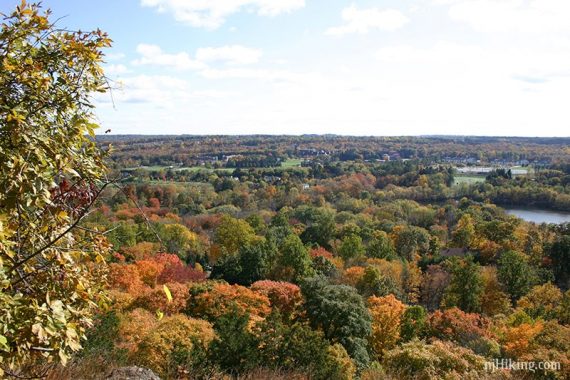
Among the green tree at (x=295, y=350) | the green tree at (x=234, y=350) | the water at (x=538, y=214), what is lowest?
the water at (x=538, y=214)

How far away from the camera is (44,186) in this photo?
3381mm

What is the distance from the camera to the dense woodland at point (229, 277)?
366 cm

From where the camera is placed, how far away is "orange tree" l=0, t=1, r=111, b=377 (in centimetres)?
334

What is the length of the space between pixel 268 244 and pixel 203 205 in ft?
134

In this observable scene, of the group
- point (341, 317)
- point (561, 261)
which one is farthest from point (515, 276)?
point (341, 317)

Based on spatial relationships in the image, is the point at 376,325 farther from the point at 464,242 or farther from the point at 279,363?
the point at 464,242

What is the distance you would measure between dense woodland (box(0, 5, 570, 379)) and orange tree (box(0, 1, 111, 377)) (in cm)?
2

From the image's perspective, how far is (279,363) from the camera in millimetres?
12453

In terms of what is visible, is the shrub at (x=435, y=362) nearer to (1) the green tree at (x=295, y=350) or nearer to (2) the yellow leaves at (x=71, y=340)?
(1) the green tree at (x=295, y=350)

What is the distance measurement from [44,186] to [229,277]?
31.1m

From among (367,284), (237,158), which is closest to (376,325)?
(367,284)

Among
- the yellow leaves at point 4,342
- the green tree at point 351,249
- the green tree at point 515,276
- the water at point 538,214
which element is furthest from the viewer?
the water at point 538,214

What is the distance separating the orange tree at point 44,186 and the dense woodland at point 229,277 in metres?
0.02

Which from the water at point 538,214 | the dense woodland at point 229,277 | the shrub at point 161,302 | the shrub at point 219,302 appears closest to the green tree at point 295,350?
the dense woodland at point 229,277
